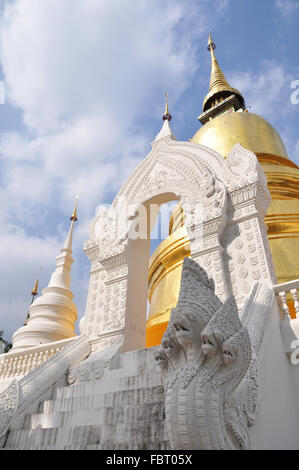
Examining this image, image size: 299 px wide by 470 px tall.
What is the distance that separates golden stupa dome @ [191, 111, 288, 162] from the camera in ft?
39.7

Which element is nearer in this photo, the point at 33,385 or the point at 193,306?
the point at 193,306

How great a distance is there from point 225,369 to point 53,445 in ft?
7.02

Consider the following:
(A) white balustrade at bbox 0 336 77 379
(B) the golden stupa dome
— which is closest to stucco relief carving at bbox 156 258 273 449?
(A) white balustrade at bbox 0 336 77 379

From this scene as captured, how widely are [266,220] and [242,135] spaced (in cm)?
453

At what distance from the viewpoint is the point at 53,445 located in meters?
3.71

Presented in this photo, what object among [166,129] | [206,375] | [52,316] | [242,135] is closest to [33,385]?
[206,375]

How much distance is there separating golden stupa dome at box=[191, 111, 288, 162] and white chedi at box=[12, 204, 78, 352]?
6.84 meters

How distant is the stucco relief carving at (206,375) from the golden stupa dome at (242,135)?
9.52m

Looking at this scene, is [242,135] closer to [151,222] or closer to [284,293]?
[151,222]

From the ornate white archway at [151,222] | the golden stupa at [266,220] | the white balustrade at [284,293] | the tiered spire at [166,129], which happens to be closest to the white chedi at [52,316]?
the golden stupa at [266,220]

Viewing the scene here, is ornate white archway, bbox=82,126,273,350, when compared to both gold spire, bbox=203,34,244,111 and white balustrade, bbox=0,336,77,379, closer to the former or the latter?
white balustrade, bbox=0,336,77,379

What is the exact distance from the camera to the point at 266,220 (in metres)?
9.26

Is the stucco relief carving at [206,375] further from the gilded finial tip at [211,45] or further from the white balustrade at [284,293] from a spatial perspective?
the gilded finial tip at [211,45]
